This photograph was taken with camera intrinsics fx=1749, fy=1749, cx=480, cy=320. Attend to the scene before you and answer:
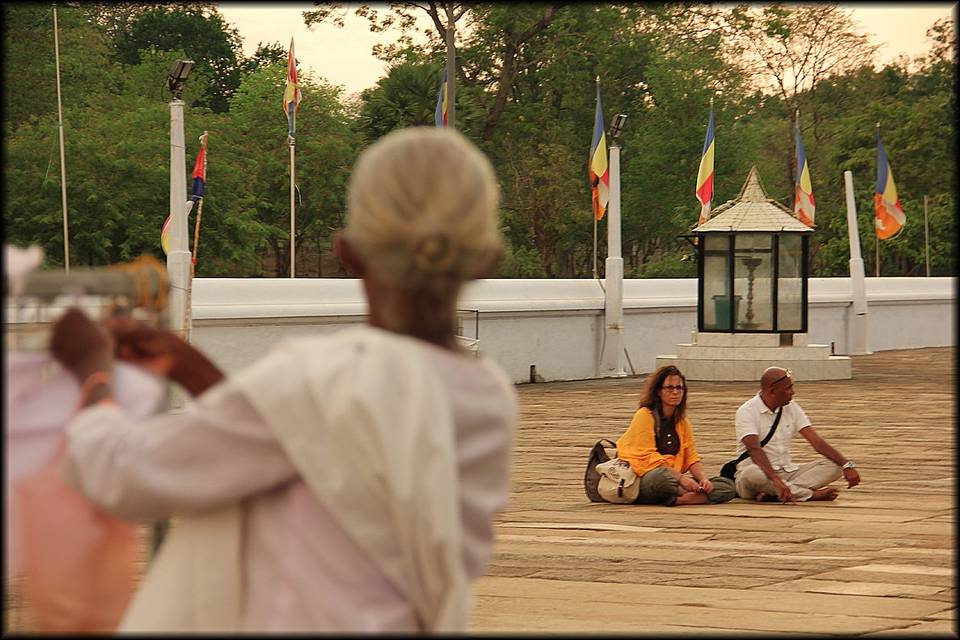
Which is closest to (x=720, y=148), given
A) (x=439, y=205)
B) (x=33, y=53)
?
(x=33, y=53)

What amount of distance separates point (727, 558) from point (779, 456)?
2.78m

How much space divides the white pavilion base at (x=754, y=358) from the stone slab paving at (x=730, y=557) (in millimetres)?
10375

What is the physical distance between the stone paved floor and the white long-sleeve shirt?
0.23 metres

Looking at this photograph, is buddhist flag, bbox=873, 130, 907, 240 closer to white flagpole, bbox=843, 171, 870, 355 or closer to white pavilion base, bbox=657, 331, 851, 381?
white flagpole, bbox=843, 171, 870, 355

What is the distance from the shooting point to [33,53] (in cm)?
4728

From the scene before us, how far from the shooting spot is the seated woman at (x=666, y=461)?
11.7 meters

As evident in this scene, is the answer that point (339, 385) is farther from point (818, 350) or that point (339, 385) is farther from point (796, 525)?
point (818, 350)

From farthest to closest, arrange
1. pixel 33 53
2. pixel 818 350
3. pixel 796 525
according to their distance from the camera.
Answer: pixel 33 53 → pixel 818 350 → pixel 796 525

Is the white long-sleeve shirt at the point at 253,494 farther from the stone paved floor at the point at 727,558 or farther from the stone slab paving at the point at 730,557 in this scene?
the stone slab paving at the point at 730,557

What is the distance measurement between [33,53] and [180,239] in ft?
96.9

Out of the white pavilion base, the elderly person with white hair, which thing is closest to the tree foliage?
the white pavilion base

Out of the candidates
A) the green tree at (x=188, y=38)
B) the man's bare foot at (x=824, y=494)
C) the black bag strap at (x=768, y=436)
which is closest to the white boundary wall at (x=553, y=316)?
the man's bare foot at (x=824, y=494)

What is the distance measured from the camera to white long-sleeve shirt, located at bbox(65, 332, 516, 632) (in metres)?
2.09

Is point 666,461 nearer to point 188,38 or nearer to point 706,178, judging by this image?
point 706,178
